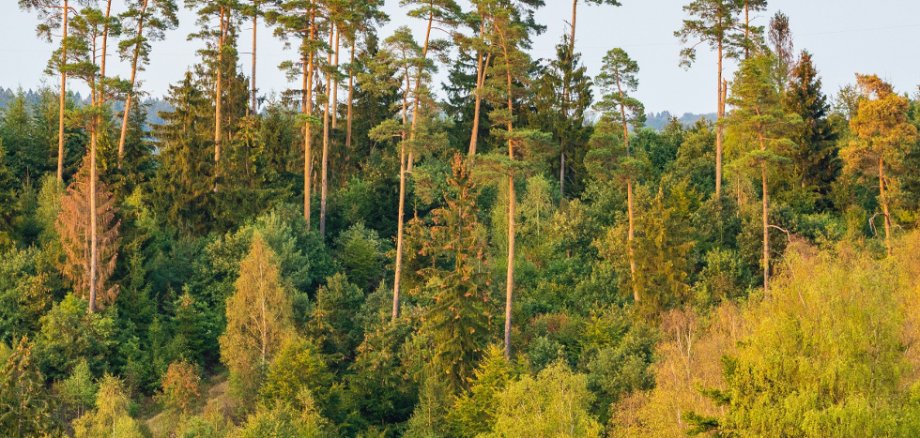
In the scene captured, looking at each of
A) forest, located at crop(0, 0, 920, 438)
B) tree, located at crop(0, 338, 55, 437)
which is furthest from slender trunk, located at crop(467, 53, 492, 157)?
tree, located at crop(0, 338, 55, 437)

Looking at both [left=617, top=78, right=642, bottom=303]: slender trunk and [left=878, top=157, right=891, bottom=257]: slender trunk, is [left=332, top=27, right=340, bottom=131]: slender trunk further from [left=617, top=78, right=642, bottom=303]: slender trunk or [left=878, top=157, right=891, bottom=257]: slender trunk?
[left=878, top=157, right=891, bottom=257]: slender trunk

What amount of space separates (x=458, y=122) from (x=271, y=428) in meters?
30.9

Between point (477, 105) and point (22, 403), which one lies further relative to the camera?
point (477, 105)

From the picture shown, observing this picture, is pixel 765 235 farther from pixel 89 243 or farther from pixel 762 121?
pixel 89 243

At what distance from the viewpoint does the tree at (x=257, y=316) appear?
45.0m

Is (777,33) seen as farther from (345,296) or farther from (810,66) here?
(345,296)

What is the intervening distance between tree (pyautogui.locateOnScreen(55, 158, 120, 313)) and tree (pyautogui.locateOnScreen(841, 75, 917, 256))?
3780cm

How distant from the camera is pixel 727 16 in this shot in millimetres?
59250

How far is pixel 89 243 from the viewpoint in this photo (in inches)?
1918

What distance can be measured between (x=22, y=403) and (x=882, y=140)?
142ft

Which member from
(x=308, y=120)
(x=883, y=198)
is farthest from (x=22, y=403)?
(x=883, y=198)

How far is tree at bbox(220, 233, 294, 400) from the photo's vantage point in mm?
45031

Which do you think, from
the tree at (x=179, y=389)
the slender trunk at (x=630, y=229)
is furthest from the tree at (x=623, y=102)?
the tree at (x=179, y=389)

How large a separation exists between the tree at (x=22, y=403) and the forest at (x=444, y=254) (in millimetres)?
114
